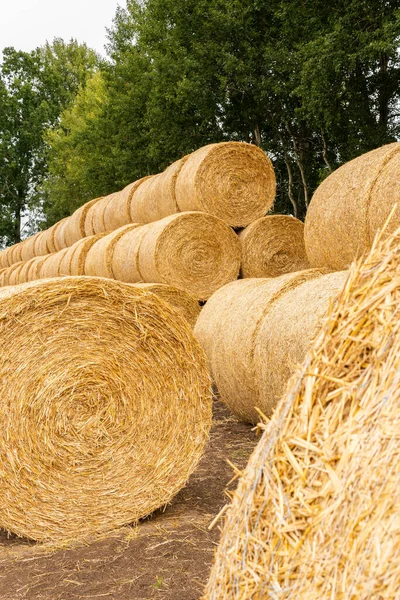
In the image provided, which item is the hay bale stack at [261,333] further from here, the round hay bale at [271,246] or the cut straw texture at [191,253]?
the round hay bale at [271,246]

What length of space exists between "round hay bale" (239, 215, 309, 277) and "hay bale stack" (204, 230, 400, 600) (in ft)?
24.5

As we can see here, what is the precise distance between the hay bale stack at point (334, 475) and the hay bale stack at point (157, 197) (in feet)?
29.3

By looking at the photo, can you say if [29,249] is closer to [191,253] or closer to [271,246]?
[191,253]

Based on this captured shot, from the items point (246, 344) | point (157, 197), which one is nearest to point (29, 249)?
point (157, 197)

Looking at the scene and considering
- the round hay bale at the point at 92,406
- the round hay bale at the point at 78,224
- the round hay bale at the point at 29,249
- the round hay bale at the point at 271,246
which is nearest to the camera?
the round hay bale at the point at 92,406

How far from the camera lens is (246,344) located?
595cm

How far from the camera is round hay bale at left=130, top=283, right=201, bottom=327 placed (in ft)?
28.8

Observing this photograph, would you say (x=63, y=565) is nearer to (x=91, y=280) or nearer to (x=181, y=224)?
(x=91, y=280)

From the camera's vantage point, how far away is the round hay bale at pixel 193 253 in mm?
9227

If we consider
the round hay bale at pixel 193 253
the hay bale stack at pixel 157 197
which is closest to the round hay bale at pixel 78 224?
the hay bale stack at pixel 157 197

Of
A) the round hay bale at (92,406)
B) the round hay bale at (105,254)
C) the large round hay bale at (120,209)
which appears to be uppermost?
the large round hay bale at (120,209)

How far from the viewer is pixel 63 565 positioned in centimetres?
360

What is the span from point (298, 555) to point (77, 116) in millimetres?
39373

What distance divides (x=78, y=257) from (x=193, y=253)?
15.4 ft
